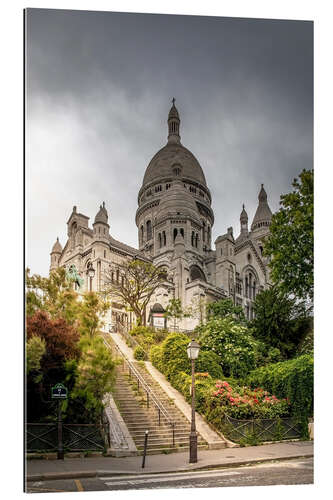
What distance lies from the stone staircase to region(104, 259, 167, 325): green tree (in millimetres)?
3480

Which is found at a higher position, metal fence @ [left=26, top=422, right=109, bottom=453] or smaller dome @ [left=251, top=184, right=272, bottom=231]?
smaller dome @ [left=251, top=184, right=272, bottom=231]

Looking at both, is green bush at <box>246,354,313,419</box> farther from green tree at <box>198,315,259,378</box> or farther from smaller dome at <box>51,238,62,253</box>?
smaller dome at <box>51,238,62,253</box>

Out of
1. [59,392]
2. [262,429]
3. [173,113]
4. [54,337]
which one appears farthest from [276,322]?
[59,392]

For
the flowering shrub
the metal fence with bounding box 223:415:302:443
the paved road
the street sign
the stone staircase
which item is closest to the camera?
the paved road

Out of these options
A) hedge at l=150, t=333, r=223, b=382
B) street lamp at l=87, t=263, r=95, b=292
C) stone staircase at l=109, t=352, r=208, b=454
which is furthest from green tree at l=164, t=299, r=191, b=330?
street lamp at l=87, t=263, r=95, b=292

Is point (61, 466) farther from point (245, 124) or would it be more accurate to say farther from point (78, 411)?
point (245, 124)

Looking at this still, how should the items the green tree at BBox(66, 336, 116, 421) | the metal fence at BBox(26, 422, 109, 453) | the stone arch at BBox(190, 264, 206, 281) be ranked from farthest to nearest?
the stone arch at BBox(190, 264, 206, 281) → the green tree at BBox(66, 336, 116, 421) → the metal fence at BBox(26, 422, 109, 453)

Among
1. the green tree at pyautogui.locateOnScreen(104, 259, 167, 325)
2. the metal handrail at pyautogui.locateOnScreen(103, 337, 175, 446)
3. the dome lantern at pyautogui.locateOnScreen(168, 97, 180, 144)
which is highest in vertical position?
the dome lantern at pyautogui.locateOnScreen(168, 97, 180, 144)

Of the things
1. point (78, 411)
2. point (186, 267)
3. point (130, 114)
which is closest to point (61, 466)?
point (78, 411)

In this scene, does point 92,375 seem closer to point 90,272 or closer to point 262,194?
point 90,272

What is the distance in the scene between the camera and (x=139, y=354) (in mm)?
17438

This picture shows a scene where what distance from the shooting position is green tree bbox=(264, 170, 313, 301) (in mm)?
11138

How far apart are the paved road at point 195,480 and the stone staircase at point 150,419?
1662mm
